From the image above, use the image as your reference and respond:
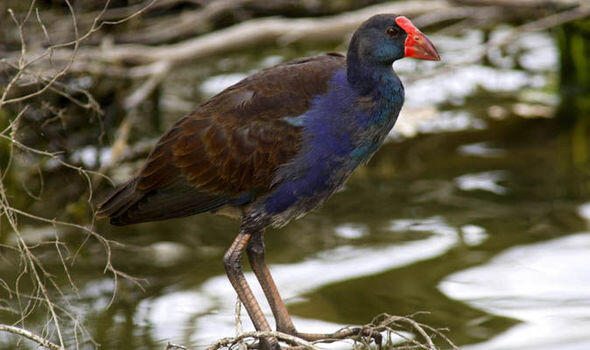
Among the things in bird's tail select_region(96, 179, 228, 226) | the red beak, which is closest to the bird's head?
the red beak

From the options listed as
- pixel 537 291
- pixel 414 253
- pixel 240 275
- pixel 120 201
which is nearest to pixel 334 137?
pixel 240 275

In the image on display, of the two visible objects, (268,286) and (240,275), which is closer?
(240,275)

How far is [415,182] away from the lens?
297 inches

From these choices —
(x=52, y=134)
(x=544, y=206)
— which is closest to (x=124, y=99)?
(x=52, y=134)

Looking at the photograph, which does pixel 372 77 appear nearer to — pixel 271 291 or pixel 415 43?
pixel 415 43

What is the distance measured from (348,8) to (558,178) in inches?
106

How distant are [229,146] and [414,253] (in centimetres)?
254

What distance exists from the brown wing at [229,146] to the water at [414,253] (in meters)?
0.48

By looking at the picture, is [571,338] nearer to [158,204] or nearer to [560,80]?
[158,204]

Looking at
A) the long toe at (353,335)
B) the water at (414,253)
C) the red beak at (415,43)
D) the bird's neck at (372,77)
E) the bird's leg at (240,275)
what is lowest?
the water at (414,253)

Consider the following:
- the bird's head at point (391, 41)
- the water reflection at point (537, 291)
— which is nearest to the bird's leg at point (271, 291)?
the bird's head at point (391, 41)

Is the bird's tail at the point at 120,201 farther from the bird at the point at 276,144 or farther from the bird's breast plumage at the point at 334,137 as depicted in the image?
the bird's breast plumage at the point at 334,137

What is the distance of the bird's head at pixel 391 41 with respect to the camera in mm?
3938

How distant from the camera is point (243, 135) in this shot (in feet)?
13.7
